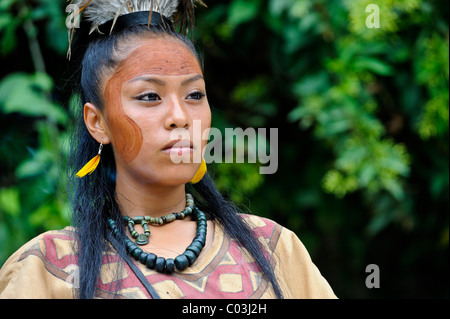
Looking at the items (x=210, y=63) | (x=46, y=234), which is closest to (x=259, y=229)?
(x=46, y=234)

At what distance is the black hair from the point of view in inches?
66.7

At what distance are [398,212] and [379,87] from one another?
0.66 metres

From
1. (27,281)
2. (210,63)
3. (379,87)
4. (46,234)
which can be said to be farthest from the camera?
(210,63)

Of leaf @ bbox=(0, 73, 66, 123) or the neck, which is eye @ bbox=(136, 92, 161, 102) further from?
leaf @ bbox=(0, 73, 66, 123)

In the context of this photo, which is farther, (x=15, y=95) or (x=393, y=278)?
(x=393, y=278)

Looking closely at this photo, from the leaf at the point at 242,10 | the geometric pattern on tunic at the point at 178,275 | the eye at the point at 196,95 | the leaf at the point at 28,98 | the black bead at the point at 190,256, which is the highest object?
the leaf at the point at 242,10

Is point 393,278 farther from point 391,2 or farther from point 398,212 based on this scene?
point 391,2

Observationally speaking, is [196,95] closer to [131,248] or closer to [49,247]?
[131,248]

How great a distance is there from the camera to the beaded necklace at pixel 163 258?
1.67 meters

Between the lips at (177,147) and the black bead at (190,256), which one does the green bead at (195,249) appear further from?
the lips at (177,147)

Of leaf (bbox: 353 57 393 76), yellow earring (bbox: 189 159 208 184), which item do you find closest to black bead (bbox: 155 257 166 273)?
yellow earring (bbox: 189 159 208 184)

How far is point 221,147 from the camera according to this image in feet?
10.00

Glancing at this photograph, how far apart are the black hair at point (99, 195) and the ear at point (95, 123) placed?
0.08ft

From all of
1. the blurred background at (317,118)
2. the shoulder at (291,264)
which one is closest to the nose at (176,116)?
the shoulder at (291,264)
